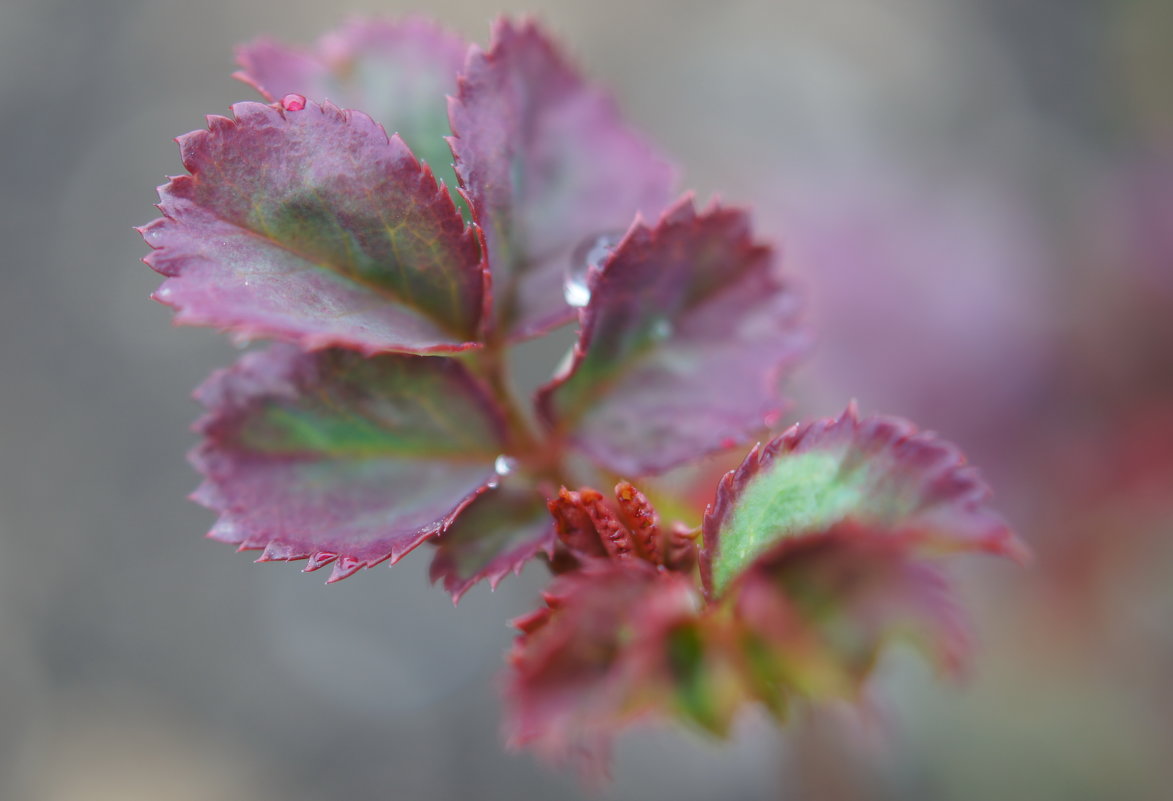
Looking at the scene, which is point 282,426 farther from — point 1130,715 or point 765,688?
point 1130,715

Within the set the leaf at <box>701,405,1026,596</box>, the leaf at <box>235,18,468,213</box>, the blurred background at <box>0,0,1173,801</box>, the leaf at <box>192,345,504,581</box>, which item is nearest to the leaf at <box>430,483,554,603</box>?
the leaf at <box>192,345,504,581</box>

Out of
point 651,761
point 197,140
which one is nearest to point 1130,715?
point 651,761

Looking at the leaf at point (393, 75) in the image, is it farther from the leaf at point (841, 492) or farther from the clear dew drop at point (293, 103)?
the leaf at point (841, 492)

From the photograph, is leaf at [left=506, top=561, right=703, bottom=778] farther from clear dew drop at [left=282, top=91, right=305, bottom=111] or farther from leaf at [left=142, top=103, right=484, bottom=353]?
clear dew drop at [left=282, top=91, right=305, bottom=111]

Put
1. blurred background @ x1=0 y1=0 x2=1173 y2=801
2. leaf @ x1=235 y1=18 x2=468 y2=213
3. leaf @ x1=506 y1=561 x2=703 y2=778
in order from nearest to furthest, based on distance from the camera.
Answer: leaf @ x1=506 y1=561 x2=703 y2=778, leaf @ x1=235 y1=18 x2=468 y2=213, blurred background @ x1=0 y1=0 x2=1173 y2=801

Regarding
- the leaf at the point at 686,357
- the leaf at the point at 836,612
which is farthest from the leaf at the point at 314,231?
the leaf at the point at 836,612

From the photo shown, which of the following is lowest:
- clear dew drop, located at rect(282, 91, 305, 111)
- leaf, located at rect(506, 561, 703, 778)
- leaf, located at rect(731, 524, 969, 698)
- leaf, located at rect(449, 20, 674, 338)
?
leaf, located at rect(506, 561, 703, 778)

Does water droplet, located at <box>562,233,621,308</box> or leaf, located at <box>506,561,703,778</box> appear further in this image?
water droplet, located at <box>562,233,621,308</box>
